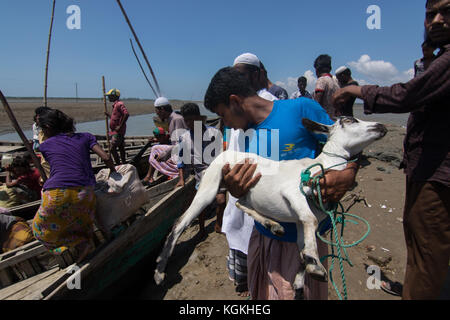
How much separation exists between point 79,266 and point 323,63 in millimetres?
4947

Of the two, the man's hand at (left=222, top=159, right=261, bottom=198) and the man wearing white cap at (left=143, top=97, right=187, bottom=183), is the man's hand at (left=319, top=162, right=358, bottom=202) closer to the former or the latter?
the man's hand at (left=222, top=159, right=261, bottom=198)

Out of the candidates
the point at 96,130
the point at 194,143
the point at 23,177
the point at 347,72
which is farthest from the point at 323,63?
Result: the point at 96,130

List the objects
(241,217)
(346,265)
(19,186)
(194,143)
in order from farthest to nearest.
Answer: (19,186)
(194,143)
(346,265)
(241,217)

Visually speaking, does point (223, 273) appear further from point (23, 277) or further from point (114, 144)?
point (114, 144)

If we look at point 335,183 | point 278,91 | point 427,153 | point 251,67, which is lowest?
point 335,183

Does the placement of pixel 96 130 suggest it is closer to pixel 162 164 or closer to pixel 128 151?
pixel 128 151

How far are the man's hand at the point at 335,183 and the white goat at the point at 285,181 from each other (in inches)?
1.7

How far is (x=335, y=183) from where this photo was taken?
130cm

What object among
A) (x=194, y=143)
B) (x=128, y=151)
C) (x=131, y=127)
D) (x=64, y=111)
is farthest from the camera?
(x=64, y=111)

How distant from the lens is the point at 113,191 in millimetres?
2766

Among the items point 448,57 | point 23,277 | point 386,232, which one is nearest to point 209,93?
point 448,57

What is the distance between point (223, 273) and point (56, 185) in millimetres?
2327

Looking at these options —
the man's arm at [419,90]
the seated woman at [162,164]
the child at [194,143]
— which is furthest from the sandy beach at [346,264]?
the seated woman at [162,164]

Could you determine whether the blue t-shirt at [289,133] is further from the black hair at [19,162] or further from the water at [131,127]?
the water at [131,127]
